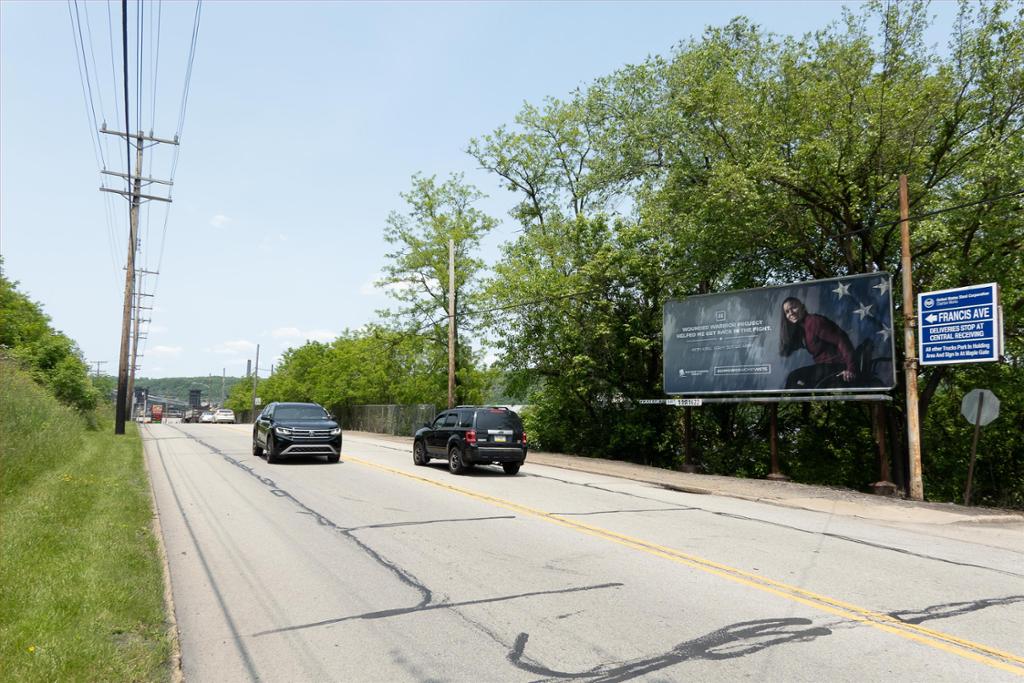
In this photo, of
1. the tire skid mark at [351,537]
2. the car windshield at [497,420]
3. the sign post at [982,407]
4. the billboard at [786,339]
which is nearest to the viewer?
the tire skid mark at [351,537]

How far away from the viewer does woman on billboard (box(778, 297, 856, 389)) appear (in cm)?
1847

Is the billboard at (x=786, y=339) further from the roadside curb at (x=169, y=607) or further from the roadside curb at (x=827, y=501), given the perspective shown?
the roadside curb at (x=169, y=607)

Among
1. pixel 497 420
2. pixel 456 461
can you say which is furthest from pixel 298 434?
pixel 497 420

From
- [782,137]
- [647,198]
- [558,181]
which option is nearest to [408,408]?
[558,181]

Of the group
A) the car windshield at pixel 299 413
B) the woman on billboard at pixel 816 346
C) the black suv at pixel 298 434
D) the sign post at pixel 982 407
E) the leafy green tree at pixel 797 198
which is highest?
the leafy green tree at pixel 797 198

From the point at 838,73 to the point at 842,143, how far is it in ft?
6.78

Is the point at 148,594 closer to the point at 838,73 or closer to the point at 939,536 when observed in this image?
the point at 939,536

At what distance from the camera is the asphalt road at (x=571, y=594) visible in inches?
186

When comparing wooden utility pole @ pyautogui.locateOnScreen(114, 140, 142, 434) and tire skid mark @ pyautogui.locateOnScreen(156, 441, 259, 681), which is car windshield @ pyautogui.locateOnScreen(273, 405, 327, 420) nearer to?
tire skid mark @ pyautogui.locateOnScreen(156, 441, 259, 681)

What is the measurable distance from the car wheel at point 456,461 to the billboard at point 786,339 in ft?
→ 29.3

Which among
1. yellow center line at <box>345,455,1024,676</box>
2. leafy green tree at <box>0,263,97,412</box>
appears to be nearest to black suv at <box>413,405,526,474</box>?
yellow center line at <box>345,455,1024,676</box>

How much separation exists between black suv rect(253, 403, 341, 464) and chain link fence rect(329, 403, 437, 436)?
14.8 meters

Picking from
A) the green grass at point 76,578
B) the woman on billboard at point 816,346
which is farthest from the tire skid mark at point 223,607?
the woman on billboard at point 816,346

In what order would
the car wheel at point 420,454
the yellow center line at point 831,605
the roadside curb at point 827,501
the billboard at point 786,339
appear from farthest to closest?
the car wheel at point 420,454 < the billboard at point 786,339 < the roadside curb at point 827,501 < the yellow center line at point 831,605
